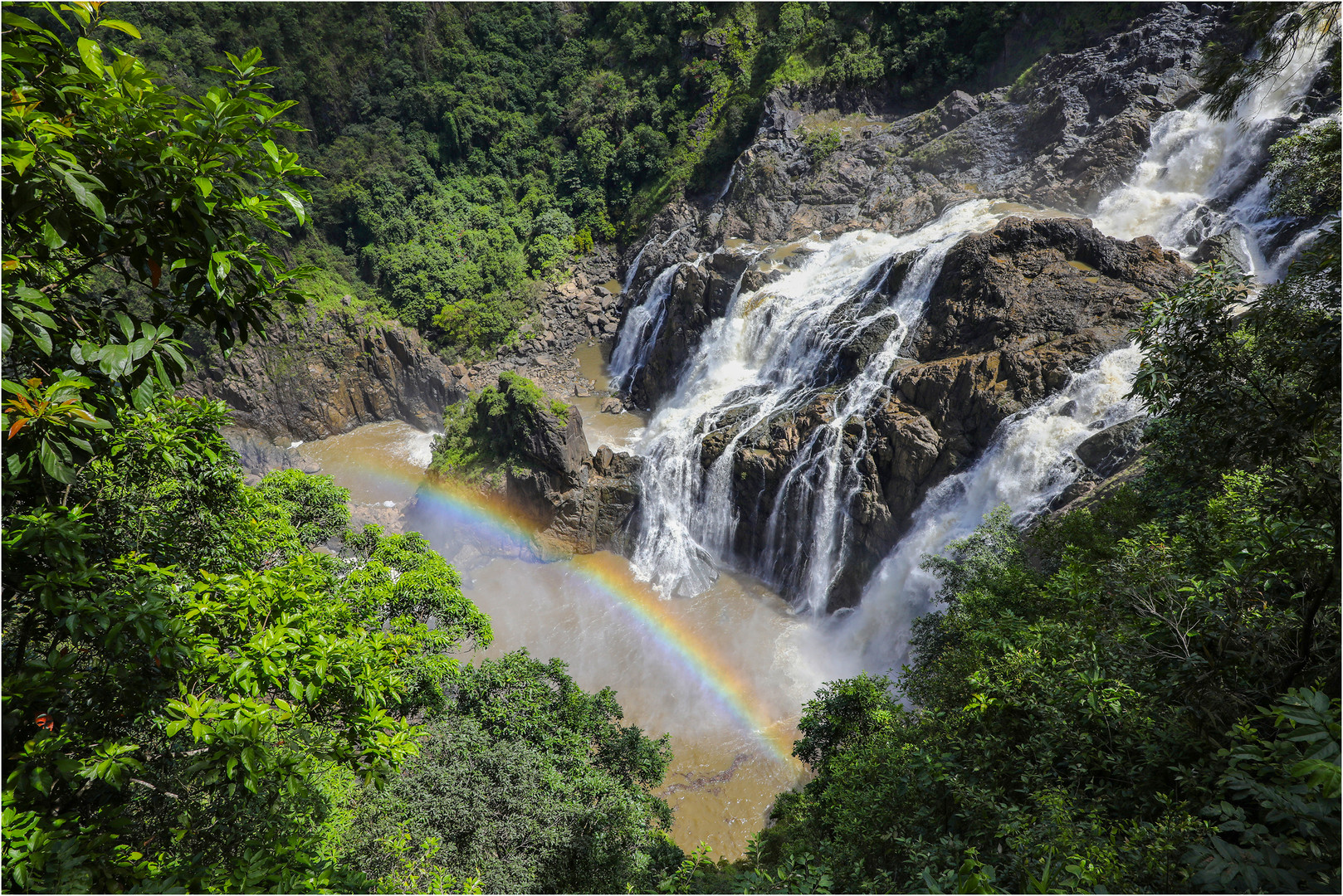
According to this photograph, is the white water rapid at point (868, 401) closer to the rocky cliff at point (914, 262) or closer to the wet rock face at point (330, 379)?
the rocky cliff at point (914, 262)

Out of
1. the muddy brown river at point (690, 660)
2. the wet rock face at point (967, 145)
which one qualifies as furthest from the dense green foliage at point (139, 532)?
the wet rock face at point (967, 145)

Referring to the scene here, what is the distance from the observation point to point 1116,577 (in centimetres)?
632

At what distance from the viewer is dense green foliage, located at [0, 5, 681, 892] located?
274cm

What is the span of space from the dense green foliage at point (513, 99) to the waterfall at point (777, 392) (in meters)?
14.0

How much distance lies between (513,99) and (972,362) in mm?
42016

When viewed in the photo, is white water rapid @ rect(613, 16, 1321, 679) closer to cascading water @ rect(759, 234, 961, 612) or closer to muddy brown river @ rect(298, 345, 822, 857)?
cascading water @ rect(759, 234, 961, 612)

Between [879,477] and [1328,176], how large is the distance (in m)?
13.7

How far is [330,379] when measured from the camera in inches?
1250

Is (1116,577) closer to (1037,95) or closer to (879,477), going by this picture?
(879,477)

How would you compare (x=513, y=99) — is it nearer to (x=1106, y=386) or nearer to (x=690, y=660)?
(x=690, y=660)

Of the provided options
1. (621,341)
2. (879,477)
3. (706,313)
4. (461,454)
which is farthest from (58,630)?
(621,341)

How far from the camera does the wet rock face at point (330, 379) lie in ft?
98.6

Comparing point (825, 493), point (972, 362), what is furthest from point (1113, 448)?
point (825, 493)

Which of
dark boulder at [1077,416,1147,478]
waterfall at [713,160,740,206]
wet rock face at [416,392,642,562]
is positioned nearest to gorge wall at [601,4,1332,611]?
dark boulder at [1077,416,1147,478]
